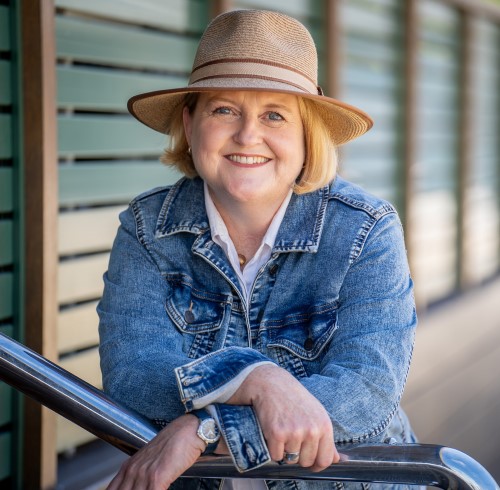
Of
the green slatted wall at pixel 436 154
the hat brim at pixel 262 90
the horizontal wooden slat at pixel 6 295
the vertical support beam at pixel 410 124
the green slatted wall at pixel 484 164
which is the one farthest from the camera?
the green slatted wall at pixel 484 164

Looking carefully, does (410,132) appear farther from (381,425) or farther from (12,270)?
(381,425)

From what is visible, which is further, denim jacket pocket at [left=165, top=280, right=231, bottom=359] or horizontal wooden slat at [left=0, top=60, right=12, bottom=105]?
horizontal wooden slat at [left=0, top=60, right=12, bottom=105]

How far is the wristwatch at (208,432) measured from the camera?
5.23ft

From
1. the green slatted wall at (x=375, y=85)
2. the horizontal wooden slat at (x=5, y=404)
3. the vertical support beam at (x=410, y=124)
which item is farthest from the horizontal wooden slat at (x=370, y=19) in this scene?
the horizontal wooden slat at (x=5, y=404)

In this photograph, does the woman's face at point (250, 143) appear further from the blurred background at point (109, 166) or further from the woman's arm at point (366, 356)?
the blurred background at point (109, 166)

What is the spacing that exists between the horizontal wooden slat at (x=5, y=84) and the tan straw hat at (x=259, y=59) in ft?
3.56

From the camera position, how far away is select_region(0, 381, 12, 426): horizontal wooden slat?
123 inches

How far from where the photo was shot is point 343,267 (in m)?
1.94

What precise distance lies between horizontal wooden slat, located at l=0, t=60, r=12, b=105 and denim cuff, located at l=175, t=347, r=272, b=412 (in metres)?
1.67

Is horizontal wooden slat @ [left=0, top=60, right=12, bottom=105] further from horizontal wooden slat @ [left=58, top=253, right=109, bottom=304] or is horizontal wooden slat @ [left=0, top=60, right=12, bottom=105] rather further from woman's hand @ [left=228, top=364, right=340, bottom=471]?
woman's hand @ [left=228, top=364, right=340, bottom=471]

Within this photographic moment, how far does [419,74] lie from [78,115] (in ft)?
12.9

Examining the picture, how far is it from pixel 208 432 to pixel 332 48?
13.1 feet

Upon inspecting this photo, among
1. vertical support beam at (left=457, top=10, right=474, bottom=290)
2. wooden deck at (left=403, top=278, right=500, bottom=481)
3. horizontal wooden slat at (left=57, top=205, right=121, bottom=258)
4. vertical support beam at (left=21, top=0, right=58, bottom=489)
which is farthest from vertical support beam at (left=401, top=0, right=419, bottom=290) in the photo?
vertical support beam at (left=21, top=0, right=58, bottom=489)

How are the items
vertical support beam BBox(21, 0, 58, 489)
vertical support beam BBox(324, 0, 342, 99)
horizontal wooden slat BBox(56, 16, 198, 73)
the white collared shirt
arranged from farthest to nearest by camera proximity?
vertical support beam BBox(324, 0, 342, 99), horizontal wooden slat BBox(56, 16, 198, 73), vertical support beam BBox(21, 0, 58, 489), the white collared shirt
